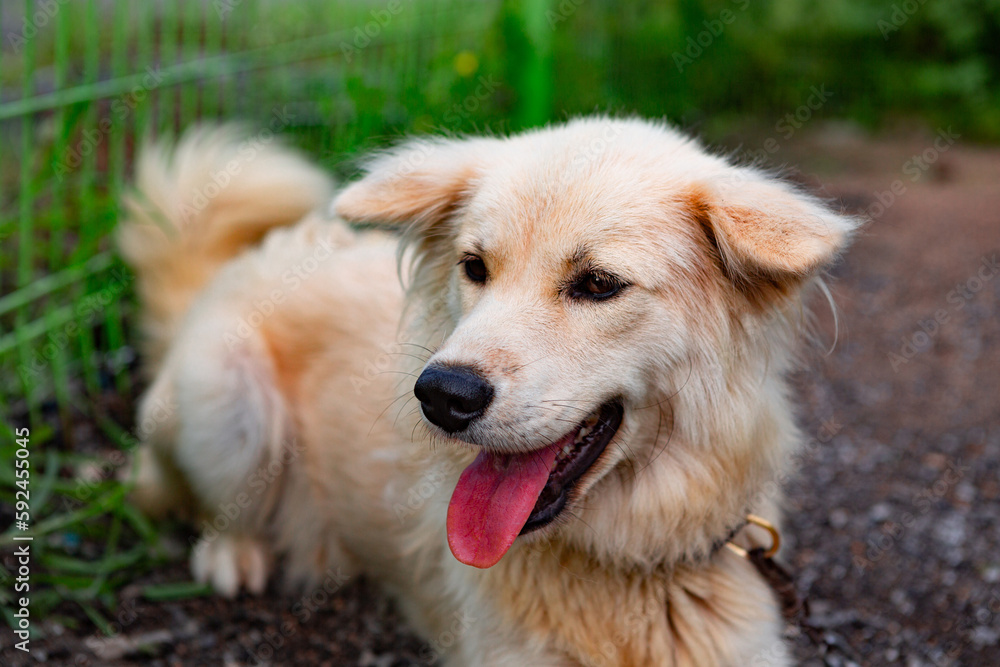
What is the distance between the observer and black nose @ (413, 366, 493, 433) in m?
1.73

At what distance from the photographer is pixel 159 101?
4.19 metres

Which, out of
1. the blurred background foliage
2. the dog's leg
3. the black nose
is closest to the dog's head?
the black nose

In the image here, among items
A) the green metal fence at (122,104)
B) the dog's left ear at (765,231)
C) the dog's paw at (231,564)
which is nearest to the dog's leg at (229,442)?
the dog's paw at (231,564)

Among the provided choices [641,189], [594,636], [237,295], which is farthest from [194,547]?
[641,189]

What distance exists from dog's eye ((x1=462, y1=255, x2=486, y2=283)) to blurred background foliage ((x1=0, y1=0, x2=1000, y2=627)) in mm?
737

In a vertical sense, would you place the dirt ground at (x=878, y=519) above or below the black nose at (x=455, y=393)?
below

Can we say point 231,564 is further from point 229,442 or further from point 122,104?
point 122,104

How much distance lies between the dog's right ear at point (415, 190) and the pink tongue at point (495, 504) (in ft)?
2.29

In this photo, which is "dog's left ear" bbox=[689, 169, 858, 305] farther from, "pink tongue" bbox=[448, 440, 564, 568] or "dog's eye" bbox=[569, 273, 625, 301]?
"pink tongue" bbox=[448, 440, 564, 568]

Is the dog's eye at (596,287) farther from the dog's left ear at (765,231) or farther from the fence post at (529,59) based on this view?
the fence post at (529,59)

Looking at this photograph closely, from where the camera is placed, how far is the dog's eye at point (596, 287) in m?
1.92

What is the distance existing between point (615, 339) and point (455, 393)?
0.40 m

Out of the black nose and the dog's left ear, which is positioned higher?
the dog's left ear

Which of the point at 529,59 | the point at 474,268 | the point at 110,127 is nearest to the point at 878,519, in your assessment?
the point at 474,268
